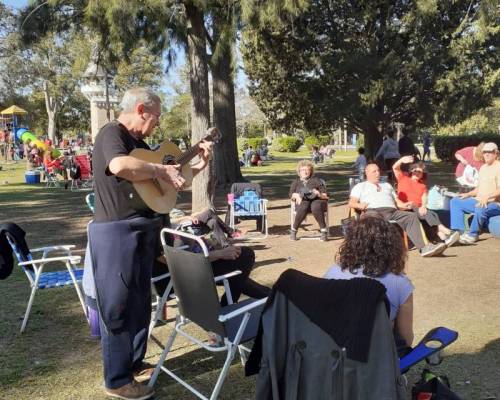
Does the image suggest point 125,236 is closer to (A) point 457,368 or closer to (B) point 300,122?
(A) point 457,368

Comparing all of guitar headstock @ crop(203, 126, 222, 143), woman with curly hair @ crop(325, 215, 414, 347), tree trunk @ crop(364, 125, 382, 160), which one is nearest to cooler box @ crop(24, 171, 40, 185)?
tree trunk @ crop(364, 125, 382, 160)

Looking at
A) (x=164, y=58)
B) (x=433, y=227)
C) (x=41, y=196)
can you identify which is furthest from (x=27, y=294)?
(x=41, y=196)

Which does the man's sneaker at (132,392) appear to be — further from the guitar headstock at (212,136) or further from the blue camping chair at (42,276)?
the guitar headstock at (212,136)

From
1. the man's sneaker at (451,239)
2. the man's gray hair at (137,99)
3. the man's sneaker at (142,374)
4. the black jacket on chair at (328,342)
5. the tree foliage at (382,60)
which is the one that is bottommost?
the man's sneaker at (142,374)

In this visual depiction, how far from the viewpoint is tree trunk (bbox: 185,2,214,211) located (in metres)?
8.91

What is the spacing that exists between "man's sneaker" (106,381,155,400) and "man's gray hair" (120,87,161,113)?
1548 mm

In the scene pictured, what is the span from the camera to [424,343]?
2.52m

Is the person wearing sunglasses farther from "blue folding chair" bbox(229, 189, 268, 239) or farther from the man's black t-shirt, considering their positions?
the man's black t-shirt

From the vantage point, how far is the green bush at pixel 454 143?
2278 cm

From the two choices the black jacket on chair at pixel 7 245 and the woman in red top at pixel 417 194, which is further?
the woman in red top at pixel 417 194

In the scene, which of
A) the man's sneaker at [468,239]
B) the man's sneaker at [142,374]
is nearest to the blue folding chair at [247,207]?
the man's sneaker at [468,239]

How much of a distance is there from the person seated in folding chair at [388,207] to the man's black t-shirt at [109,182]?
3.97 m

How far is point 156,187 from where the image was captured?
3016 millimetres

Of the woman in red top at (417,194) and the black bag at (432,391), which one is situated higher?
the woman in red top at (417,194)
